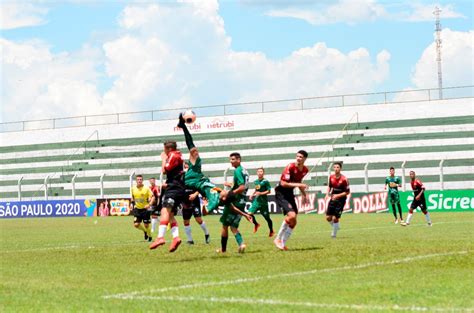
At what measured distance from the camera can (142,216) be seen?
23.6m

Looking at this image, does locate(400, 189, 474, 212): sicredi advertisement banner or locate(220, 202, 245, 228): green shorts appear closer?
locate(220, 202, 245, 228): green shorts

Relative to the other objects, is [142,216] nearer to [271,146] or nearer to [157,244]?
[157,244]

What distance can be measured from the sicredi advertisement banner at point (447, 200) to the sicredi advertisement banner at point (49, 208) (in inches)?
907

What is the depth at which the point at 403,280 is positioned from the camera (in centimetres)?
1123

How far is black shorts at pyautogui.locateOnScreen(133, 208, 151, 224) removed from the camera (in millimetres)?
23520

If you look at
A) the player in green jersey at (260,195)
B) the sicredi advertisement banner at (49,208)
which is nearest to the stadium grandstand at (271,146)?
the sicredi advertisement banner at (49,208)

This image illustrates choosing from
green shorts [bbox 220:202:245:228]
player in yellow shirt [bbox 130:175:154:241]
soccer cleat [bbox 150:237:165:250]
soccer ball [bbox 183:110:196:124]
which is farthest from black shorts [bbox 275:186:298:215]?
player in yellow shirt [bbox 130:175:154:241]

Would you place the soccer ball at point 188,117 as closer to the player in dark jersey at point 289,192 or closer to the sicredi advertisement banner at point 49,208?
the player in dark jersey at point 289,192

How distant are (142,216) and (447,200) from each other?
88.4 ft

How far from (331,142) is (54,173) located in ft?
89.0

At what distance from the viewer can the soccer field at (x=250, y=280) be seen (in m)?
9.48

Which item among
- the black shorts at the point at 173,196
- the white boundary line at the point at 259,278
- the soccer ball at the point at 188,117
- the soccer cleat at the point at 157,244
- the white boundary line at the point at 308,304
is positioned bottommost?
the white boundary line at the point at 308,304

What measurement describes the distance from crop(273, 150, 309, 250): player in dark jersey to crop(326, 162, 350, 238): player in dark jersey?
5035mm

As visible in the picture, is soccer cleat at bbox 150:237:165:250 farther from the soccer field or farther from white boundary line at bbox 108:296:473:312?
white boundary line at bbox 108:296:473:312
